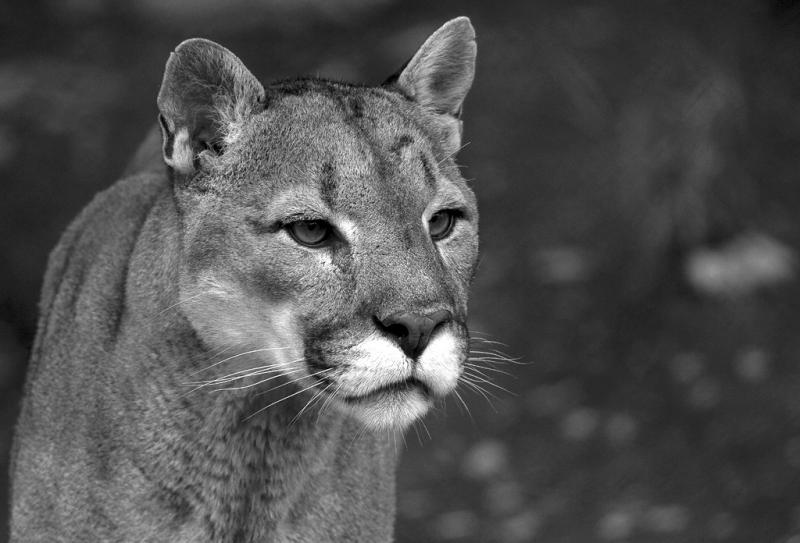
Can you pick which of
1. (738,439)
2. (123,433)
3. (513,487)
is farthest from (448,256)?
(738,439)

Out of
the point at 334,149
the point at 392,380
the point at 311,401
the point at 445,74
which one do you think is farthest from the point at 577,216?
the point at 392,380

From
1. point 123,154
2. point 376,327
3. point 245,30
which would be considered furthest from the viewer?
point 245,30

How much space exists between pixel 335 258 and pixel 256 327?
13.6 inches

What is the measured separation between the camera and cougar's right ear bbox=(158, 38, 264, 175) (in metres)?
3.86

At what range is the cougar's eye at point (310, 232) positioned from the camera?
147 inches

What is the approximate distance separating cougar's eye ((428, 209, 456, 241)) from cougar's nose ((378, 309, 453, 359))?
543 millimetres

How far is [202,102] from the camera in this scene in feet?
13.0

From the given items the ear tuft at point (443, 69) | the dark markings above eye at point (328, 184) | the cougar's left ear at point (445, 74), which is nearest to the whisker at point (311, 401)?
the dark markings above eye at point (328, 184)

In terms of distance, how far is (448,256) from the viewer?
4.06 m

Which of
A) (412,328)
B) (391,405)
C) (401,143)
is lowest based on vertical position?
(391,405)

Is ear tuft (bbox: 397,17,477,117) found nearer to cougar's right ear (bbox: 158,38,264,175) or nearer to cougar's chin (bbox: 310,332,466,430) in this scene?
cougar's right ear (bbox: 158,38,264,175)

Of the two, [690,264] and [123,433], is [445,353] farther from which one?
[690,264]

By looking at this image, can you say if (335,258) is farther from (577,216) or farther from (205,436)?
(577,216)

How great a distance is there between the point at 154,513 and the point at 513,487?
3.55 m
